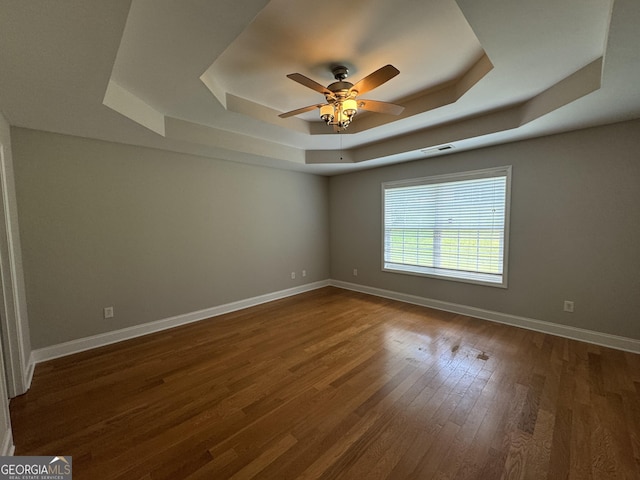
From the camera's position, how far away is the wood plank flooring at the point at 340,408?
58.3 inches

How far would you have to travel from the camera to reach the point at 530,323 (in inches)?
129

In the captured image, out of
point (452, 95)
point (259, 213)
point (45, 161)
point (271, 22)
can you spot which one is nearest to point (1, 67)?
point (45, 161)

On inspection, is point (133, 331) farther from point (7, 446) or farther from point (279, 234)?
point (279, 234)

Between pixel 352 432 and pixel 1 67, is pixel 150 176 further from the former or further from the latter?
pixel 352 432

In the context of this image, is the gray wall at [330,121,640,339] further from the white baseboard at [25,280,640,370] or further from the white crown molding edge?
the white crown molding edge

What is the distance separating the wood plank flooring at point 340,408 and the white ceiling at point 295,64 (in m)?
2.36

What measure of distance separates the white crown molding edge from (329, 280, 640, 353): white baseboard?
2392 mm

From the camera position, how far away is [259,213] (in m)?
4.43

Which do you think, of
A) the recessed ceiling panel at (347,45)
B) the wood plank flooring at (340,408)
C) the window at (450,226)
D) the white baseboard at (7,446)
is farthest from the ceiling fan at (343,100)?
the white baseboard at (7,446)

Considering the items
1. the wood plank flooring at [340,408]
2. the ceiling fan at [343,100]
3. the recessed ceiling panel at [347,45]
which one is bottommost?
the wood plank flooring at [340,408]

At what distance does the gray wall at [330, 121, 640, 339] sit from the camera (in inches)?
106

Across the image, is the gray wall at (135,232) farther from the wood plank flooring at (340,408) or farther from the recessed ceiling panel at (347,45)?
the recessed ceiling panel at (347,45)

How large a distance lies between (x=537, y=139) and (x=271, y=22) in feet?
10.9

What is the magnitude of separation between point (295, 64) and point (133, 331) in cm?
353
